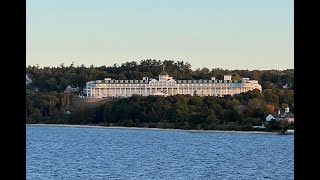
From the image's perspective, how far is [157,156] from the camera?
42.4 meters

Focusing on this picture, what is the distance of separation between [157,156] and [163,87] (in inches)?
1623

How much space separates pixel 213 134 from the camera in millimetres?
67812

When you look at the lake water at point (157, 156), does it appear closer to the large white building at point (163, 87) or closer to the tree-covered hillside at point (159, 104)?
the tree-covered hillside at point (159, 104)

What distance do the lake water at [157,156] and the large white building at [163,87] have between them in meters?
6.50

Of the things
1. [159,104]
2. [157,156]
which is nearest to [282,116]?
[159,104]

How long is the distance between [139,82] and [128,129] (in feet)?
52.7

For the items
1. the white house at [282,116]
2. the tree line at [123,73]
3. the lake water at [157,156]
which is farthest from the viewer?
the tree line at [123,73]

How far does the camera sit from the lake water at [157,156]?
96.0 ft

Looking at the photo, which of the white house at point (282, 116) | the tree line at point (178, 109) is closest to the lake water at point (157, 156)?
the tree line at point (178, 109)

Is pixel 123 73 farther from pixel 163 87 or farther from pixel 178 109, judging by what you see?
pixel 178 109

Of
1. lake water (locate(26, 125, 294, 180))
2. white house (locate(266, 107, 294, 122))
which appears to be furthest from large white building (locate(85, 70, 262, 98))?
white house (locate(266, 107, 294, 122))

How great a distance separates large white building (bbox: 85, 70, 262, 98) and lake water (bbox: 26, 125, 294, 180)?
650 centimetres

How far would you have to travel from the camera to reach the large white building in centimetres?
7975

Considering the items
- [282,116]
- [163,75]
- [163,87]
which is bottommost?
[282,116]
